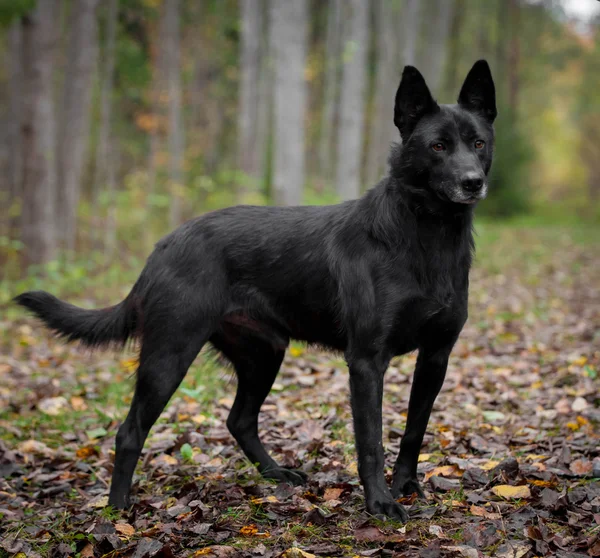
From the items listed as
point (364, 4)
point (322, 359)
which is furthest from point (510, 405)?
point (364, 4)

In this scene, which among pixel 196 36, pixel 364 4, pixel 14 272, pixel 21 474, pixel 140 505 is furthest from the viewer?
pixel 196 36

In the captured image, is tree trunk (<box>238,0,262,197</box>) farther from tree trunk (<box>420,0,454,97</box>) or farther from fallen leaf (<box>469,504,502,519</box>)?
fallen leaf (<box>469,504,502,519</box>)

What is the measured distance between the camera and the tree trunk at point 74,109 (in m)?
14.6

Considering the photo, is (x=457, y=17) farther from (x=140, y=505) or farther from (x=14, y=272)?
→ (x=140, y=505)

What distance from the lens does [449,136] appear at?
3.55 m

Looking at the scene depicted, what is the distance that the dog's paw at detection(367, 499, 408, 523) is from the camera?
3.49 meters

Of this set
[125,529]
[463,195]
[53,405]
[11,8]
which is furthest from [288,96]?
[125,529]

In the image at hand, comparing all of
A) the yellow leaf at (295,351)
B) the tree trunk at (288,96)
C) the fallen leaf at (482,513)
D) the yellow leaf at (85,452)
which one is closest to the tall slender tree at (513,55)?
the tree trunk at (288,96)

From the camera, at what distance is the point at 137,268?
14383mm

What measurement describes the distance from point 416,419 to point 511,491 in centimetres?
62

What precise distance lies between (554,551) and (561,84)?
4781cm

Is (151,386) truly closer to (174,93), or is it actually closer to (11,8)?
(11,8)

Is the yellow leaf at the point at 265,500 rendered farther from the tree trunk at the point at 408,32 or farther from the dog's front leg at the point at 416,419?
the tree trunk at the point at 408,32

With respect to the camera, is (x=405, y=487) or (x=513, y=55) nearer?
(x=405, y=487)
